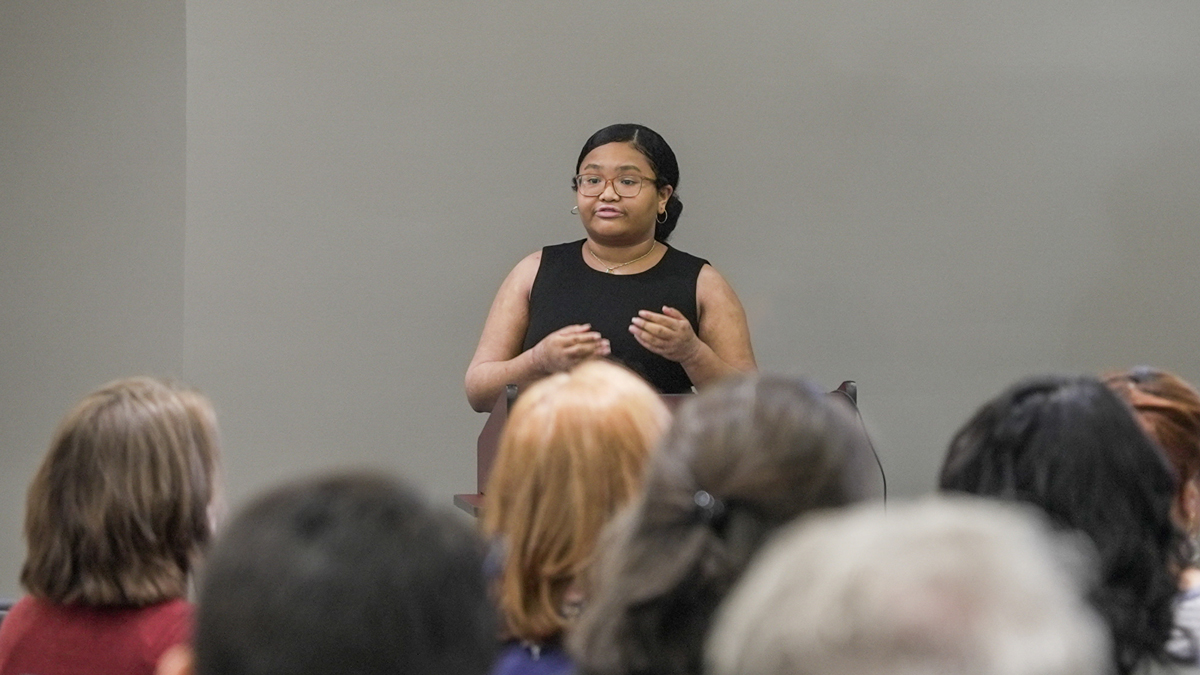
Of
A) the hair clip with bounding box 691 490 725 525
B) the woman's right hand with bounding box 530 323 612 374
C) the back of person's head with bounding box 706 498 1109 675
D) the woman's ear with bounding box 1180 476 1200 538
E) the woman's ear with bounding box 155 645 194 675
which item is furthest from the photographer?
the woman's right hand with bounding box 530 323 612 374

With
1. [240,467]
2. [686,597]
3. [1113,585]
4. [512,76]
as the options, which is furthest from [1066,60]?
[686,597]

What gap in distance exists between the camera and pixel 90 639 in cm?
183

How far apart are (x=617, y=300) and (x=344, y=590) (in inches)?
107

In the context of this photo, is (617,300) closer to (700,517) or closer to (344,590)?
(700,517)

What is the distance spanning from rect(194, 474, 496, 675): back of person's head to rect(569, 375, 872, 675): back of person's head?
36 centimetres

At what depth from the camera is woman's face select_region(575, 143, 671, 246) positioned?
3691 millimetres

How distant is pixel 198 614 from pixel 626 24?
3.67m

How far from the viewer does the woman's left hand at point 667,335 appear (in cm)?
337

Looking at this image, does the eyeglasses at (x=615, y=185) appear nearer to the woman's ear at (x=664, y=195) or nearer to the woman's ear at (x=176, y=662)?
the woman's ear at (x=664, y=195)

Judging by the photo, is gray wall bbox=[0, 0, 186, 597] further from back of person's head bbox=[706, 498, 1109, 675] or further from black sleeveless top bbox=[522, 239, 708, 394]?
back of person's head bbox=[706, 498, 1109, 675]

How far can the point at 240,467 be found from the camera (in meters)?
4.30

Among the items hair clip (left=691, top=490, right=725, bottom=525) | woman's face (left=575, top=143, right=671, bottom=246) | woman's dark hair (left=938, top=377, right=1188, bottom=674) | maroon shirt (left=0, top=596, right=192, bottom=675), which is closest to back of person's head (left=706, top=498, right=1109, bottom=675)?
hair clip (left=691, top=490, right=725, bottom=525)

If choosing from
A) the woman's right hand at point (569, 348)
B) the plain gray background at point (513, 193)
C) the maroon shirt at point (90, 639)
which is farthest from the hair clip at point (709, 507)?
the plain gray background at point (513, 193)

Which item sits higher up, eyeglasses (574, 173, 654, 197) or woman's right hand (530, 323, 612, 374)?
eyeglasses (574, 173, 654, 197)
